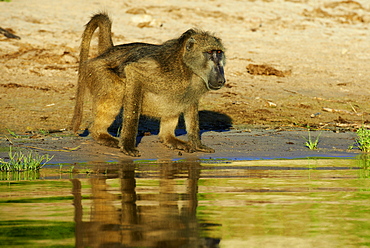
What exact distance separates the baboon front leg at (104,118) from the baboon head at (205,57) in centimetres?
103

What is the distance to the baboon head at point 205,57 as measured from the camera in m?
6.64

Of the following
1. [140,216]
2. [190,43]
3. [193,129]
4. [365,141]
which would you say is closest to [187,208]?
[140,216]

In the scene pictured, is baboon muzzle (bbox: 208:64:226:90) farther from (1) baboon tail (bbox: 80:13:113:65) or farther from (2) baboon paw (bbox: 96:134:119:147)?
(1) baboon tail (bbox: 80:13:113:65)

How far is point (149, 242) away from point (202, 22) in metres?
12.0

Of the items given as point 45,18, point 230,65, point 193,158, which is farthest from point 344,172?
point 45,18

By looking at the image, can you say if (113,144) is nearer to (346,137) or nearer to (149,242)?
(346,137)

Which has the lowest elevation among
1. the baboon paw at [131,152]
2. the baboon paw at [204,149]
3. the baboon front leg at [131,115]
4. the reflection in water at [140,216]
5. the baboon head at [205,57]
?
the baboon paw at [204,149]

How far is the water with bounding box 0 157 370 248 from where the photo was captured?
2.84 meters

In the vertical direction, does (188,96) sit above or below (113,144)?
above

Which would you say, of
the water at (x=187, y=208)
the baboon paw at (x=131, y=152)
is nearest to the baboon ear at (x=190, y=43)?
the baboon paw at (x=131, y=152)

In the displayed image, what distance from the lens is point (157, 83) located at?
6879 mm

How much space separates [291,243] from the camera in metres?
2.75

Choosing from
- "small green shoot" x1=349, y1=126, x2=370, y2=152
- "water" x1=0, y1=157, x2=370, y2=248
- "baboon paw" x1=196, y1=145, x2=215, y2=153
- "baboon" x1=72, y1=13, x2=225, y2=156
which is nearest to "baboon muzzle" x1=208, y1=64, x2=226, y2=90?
"baboon" x1=72, y1=13, x2=225, y2=156

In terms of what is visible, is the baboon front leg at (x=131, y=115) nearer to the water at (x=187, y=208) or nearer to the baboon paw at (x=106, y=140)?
the baboon paw at (x=106, y=140)
